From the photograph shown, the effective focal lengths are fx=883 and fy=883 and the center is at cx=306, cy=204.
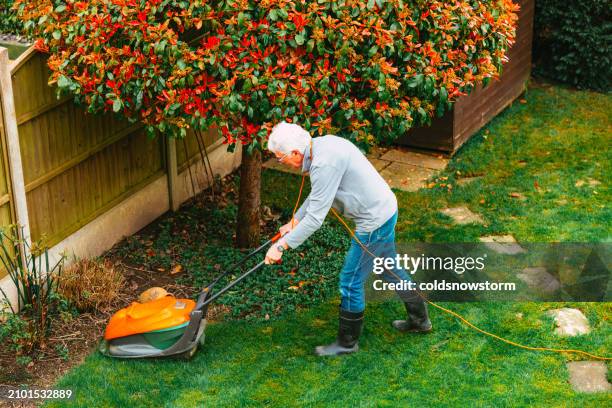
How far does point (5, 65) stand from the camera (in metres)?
6.11

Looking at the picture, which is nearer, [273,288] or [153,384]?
[153,384]

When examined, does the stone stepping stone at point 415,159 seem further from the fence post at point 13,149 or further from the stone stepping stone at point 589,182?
the fence post at point 13,149

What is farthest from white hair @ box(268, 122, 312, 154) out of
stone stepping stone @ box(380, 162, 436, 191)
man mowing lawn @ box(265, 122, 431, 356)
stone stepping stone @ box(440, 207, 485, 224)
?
stone stepping stone @ box(380, 162, 436, 191)

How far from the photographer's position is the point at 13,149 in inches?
249

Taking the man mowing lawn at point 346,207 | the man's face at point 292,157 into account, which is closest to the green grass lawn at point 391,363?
the man mowing lawn at point 346,207

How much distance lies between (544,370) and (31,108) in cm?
412

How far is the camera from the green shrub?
12.0 m

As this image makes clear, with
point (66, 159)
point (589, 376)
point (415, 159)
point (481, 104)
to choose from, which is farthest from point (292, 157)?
point (481, 104)

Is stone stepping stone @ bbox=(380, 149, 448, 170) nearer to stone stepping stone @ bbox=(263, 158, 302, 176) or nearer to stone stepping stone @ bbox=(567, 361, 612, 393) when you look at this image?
stone stepping stone @ bbox=(263, 158, 302, 176)

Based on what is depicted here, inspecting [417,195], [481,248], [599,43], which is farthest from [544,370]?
[599,43]

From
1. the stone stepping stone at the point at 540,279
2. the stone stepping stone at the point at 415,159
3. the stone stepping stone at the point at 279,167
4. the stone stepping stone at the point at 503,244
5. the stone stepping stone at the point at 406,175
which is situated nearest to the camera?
the stone stepping stone at the point at 540,279

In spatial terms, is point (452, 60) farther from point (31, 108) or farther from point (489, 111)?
point (489, 111)

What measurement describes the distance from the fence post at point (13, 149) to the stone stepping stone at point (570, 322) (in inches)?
158

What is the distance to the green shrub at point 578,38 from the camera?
39.3 feet
